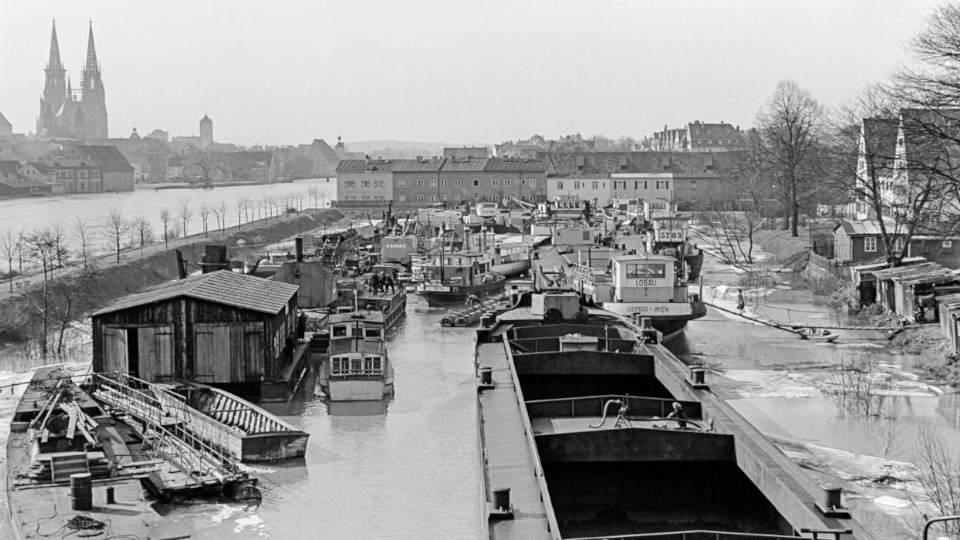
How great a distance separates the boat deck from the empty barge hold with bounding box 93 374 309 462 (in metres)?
4.11

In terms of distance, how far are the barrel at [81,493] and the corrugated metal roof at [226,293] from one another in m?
9.41

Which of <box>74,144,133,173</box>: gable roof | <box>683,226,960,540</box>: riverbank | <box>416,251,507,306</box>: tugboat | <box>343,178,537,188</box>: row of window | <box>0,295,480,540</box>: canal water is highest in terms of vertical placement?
<box>74,144,133,173</box>: gable roof

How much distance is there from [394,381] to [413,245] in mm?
29317

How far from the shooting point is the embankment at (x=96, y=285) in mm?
37562

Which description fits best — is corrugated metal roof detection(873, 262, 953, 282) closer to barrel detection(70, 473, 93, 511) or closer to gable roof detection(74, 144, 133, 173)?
barrel detection(70, 473, 93, 511)

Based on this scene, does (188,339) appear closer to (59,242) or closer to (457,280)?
(457,280)

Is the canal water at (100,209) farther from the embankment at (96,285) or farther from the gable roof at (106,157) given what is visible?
the embankment at (96,285)

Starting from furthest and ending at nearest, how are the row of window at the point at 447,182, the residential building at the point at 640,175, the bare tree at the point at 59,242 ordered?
the row of window at the point at 447,182 → the residential building at the point at 640,175 → the bare tree at the point at 59,242

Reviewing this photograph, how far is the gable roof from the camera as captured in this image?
488 ft

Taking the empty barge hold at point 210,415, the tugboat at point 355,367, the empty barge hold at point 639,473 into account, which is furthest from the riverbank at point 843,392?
the empty barge hold at point 210,415

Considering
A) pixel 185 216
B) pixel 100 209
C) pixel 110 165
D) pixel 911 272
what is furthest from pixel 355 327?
pixel 110 165

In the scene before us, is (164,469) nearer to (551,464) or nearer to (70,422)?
(70,422)

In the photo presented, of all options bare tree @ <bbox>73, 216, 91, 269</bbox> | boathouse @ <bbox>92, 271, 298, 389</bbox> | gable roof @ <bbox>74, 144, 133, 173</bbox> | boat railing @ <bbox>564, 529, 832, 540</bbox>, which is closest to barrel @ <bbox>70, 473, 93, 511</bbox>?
boat railing @ <bbox>564, 529, 832, 540</bbox>

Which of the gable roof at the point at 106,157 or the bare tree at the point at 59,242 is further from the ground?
the gable roof at the point at 106,157
